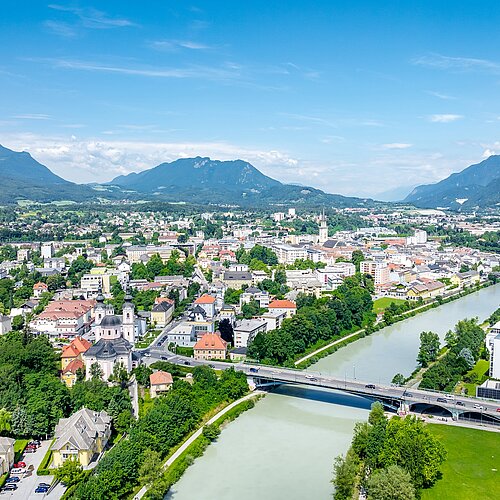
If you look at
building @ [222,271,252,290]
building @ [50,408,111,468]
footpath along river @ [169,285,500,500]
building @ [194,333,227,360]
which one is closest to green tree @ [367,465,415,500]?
footpath along river @ [169,285,500,500]

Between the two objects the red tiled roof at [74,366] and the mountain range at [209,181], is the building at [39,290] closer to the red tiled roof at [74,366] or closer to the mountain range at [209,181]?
the red tiled roof at [74,366]

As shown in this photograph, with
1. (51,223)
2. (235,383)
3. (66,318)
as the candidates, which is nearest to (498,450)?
(235,383)

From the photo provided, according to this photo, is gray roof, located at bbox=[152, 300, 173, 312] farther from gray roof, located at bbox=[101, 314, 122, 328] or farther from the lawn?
the lawn

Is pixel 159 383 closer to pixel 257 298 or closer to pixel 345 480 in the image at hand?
pixel 345 480

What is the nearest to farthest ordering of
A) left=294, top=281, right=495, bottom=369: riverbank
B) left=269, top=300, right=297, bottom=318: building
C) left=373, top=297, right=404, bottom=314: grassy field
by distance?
left=294, top=281, right=495, bottom=369: riverbank < left=269, top=300, right=297, bottom=318: building < left=373, top=297, right=404, bottom=314: grassy field

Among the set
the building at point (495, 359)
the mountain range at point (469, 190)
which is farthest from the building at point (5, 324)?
the mountain range at point (469, 190)
